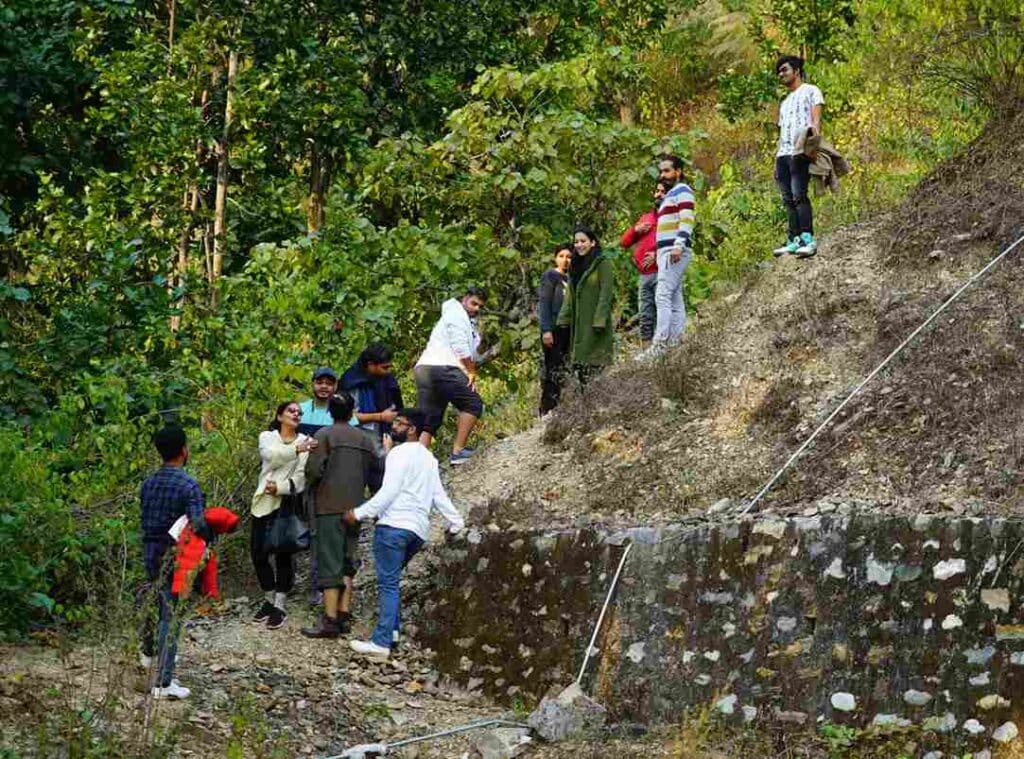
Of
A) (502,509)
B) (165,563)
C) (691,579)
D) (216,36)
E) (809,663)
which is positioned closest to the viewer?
(165,563)

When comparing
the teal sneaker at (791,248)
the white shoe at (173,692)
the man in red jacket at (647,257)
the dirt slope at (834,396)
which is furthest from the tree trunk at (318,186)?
the white shoe at (173,692)

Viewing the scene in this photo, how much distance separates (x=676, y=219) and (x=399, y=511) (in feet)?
12.1

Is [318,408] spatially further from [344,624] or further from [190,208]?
[190,208]

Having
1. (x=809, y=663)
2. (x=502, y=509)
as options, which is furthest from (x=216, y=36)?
(x=809, y=663)

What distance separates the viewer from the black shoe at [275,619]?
10.8 metres

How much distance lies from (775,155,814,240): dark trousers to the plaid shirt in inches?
235

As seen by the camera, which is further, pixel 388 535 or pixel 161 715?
pixel 388 535

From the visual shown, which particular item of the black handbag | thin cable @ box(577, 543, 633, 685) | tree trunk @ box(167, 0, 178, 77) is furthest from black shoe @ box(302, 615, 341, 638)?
tree trunk @ box(167, 0, 178, 77)

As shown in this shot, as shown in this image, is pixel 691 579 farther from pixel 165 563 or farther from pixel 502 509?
pixel 165 563

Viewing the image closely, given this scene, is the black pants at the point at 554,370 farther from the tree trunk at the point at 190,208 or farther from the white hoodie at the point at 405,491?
the tree trunk at the point at 190,208

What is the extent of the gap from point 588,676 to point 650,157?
6.31 metres

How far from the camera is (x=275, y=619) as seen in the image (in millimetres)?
10789

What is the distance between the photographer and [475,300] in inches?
477

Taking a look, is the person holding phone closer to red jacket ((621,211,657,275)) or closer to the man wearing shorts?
the man wearing shorts
